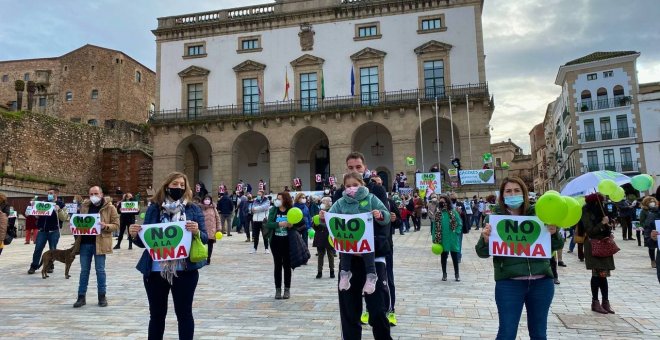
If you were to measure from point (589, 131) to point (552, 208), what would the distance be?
4694 cm

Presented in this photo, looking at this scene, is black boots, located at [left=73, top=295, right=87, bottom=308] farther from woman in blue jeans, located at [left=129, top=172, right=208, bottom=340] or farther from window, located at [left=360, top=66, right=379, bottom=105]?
window, located at [left=360, top=66, right=379, bottom=105]

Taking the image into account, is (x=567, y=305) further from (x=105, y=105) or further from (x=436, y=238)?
(x=105, y=105)

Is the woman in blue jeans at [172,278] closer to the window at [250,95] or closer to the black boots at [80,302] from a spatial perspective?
the black boots at [80,302]

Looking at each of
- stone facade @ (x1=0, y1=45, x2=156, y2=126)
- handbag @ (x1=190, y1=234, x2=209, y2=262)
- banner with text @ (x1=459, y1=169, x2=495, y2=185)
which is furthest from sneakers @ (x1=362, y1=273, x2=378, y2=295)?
stone facade @ (x1=0, y1=45, x2=156, y2=126)

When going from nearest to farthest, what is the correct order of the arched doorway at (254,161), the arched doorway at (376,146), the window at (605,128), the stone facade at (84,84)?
the arched doorway at (376,146) < the arched doorway at (254,161) < the window at (605,128) < the stone facade at (84,84)

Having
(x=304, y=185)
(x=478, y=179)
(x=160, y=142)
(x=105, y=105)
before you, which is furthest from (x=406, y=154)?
(x=105, y=105)

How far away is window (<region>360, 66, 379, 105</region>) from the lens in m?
34.1

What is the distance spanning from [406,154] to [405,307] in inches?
1024

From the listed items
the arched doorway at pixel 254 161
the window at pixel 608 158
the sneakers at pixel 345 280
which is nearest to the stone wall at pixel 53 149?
the arched doorway at pixel 254 161

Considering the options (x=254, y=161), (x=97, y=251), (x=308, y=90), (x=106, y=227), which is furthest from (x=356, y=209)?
(x=254, y=161)

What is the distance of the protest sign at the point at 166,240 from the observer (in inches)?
165

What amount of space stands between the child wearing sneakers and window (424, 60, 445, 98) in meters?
29.6

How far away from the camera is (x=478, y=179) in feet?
94.0

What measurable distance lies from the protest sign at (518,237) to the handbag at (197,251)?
8.82 feet
